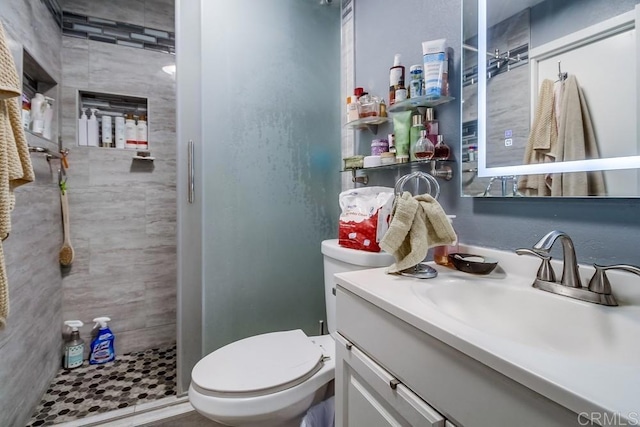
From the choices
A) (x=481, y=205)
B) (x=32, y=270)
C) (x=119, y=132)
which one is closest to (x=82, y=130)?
(x=119, y=132)

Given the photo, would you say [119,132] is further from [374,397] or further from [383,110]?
[374,397]

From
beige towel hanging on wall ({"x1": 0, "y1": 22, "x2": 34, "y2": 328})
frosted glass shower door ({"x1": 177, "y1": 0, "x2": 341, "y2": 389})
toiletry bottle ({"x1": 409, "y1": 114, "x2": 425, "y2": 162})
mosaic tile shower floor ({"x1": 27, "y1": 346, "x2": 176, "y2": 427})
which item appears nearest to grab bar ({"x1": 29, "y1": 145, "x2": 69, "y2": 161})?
beige towel hanging on wall ({"x1": 0, "y1": 22, "x2": 34, "y2": 328})

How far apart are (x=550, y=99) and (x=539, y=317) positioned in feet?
1.85

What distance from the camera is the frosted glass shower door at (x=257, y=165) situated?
1343 mm

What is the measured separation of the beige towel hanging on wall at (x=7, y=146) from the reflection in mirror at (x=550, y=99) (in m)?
1.34

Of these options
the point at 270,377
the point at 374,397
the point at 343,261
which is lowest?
the point at 270,377

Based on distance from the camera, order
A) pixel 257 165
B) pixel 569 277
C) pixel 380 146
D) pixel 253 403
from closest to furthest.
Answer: pixel 569 277 → pixel 253 403 → pixel 380 146 → pixel 257 165

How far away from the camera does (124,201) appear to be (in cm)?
191

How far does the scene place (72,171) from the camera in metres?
1.79

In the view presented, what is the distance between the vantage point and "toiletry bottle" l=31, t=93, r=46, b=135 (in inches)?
56.9

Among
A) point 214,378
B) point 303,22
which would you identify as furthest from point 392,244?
point 303,22

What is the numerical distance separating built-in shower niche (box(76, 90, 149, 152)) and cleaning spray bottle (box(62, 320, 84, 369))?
1.09 meters

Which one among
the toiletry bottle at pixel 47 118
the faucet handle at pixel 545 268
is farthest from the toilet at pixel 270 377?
the toiletry bottle at pixel 47 118

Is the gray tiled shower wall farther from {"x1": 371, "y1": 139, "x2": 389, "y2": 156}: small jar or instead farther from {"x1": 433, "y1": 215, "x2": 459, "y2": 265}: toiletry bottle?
{"x1": 433, "y1": 215, "x2": 459, "y2": 265}: toiletry bottle
